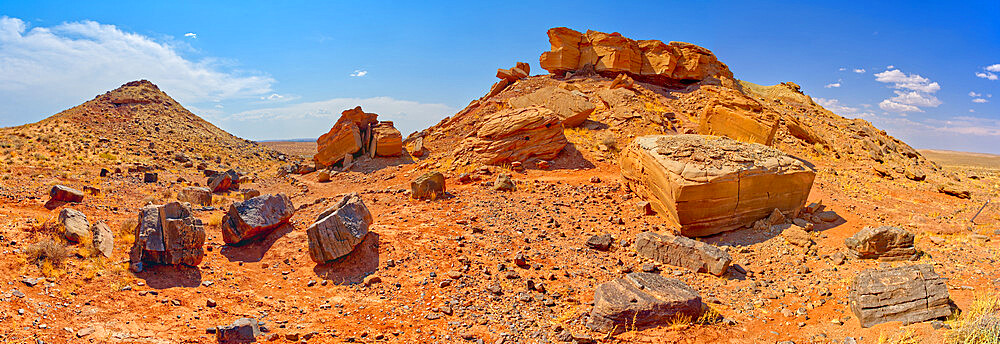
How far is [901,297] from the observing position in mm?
6672

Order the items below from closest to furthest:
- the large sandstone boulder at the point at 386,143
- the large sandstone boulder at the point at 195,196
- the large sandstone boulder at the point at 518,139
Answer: the large sandstone boulder at the point at 195,196, the large sandstone boulder at the point at 518,139, the large sandstone boulder at the point at 386,143

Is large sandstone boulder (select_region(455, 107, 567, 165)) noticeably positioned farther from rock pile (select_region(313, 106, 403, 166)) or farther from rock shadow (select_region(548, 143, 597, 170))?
rock pile (select_region(313, 106, 403, 166))

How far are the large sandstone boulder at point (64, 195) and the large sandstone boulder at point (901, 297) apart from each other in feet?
61.9

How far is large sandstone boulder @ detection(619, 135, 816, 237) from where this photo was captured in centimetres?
1059

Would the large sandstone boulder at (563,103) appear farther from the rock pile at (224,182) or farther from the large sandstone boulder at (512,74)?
the rock pile at (224,182)

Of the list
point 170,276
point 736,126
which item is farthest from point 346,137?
point 736,126

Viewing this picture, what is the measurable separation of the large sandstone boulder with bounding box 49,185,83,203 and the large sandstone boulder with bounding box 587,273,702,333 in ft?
49.0

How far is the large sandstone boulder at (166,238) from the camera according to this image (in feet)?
29.4

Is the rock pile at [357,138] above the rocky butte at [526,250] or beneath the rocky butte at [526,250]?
above

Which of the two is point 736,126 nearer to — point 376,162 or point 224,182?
point 376,162

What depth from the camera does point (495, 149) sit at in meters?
18.0

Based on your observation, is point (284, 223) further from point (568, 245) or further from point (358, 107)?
point (358, 107)

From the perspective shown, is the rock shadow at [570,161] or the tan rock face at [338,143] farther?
the tan rock face at [338,143]

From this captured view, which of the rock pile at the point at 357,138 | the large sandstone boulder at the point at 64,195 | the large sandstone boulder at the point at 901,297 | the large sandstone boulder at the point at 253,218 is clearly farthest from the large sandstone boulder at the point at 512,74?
the large sandstone boulder at the point at 901,297
